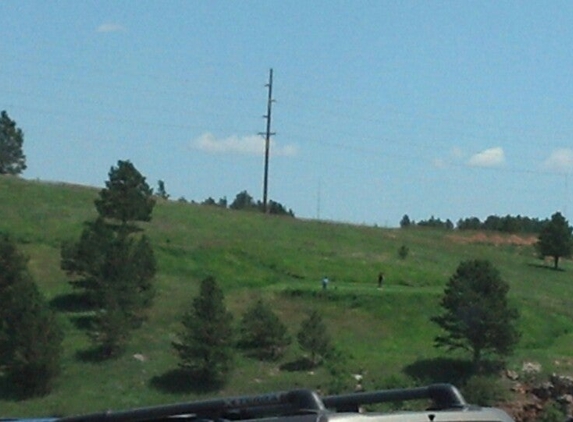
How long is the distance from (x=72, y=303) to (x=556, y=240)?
44.7 m

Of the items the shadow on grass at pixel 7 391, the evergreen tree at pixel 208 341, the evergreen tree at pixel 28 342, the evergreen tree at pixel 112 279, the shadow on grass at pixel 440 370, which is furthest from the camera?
the evergreen tree at pixel 112 279

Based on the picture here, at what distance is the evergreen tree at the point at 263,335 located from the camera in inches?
2667

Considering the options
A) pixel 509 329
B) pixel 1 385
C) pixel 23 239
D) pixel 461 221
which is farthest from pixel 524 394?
pixel 461 221

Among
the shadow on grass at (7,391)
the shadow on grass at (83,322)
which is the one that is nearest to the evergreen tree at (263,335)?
the shadow on grass at (83,322)

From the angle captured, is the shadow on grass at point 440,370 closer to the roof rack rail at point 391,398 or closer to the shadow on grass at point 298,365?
the shadow on grass at point 298,365

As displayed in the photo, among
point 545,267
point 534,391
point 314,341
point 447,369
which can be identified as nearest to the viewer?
point 534,391

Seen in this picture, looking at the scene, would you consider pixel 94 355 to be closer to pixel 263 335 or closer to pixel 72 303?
pixel 263 335

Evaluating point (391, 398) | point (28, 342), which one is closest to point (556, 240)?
point (28, 342)

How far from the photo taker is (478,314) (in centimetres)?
6556

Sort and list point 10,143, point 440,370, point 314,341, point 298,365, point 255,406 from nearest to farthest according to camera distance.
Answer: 1. point 255,406
2. point 440,370
3. point 298,365
4. point 314,341
5. point 10,143

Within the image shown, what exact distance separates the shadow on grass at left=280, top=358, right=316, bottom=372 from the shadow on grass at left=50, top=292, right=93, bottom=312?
12.9 m

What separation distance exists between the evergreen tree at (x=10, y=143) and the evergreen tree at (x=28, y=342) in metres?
92.8

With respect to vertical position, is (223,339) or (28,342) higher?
(223,339)

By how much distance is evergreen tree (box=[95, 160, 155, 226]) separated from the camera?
83700 mm
